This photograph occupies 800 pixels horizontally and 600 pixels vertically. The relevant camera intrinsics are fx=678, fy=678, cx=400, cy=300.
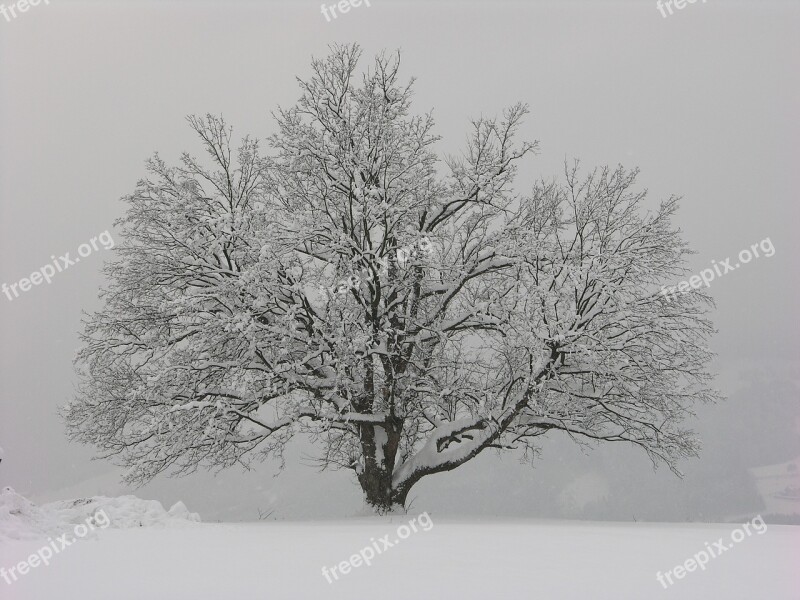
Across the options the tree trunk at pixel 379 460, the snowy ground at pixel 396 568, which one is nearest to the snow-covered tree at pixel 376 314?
the tree trunk at pixel 379 460

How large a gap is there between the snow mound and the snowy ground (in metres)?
0.54

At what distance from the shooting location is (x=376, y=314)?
14.3 metres

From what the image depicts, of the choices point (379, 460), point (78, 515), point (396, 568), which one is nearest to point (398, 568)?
point (396, 568)

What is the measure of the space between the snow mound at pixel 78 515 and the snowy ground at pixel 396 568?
54cm

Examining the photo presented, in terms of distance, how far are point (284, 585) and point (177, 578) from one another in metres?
0.92

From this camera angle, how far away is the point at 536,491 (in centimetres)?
16450

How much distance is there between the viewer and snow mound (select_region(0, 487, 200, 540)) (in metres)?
7.85

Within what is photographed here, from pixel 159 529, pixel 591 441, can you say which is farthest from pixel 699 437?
pixel 159 529

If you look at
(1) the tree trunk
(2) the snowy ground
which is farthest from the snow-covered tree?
(2) the snowy ground

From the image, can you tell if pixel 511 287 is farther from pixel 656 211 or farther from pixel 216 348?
pixel 216 348

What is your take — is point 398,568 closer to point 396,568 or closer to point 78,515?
point 396,568

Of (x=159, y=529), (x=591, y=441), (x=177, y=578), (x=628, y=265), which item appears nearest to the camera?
(x=177, y=578)

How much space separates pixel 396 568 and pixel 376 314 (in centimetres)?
851

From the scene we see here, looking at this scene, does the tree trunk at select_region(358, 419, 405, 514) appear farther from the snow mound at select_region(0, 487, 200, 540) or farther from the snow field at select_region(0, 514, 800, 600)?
the snow field at select_region(0, 514, 800, 600)
